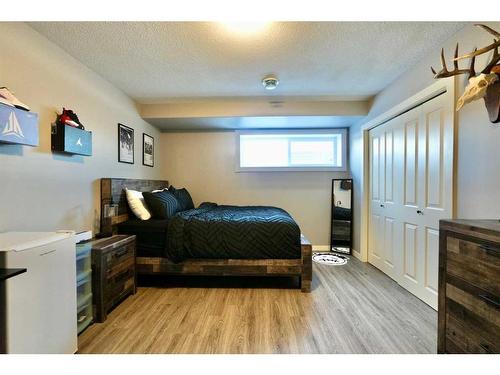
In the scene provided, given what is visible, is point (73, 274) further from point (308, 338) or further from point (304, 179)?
point (304, 179)

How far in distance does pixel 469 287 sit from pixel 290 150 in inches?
126

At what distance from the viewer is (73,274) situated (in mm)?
1420

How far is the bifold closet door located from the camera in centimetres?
192

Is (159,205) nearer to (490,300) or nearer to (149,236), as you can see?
(149,236)

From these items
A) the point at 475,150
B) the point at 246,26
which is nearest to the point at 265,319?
the point at 475,150

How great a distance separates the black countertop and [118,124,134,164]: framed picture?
6.38 ft

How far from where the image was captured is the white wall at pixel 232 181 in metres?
4.03

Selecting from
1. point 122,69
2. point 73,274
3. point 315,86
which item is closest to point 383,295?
point 315,86

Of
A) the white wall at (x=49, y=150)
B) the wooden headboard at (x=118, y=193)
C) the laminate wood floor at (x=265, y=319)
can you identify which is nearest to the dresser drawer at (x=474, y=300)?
the laminate wood floor at (x=265, y=319)

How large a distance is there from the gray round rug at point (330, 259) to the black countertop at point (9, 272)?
3174mm

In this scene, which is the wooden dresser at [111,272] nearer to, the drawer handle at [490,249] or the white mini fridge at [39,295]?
the white mini fridge at [39,295]

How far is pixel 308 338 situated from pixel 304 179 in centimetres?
279

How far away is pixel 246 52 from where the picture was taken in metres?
2.01

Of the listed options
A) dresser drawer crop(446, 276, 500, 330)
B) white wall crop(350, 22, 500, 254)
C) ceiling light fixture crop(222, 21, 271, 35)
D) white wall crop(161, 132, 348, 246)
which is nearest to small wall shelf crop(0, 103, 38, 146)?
ceiling light fixture crop(222, 21, 271, 35)
